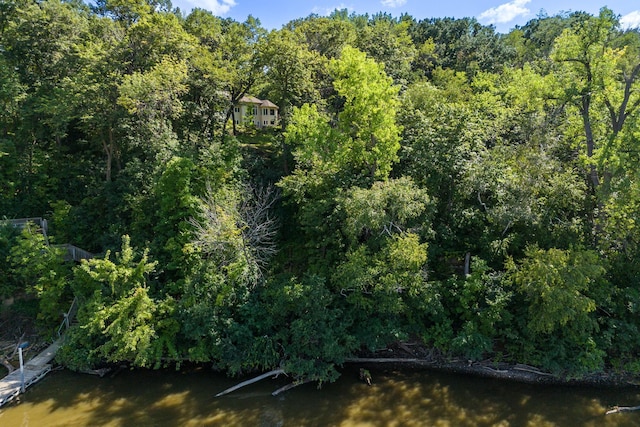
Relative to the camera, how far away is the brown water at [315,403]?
1323 cm

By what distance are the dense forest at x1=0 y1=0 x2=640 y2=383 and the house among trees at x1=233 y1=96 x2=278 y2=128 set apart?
1516 centimetres

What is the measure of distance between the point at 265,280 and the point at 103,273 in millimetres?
6454

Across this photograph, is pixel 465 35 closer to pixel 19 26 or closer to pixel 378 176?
pixel 378 176

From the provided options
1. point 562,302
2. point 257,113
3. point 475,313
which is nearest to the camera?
point 562,302

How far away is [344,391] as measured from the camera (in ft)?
48.6

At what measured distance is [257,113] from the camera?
3900 centimetres

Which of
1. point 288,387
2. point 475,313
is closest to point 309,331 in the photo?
point 288,387

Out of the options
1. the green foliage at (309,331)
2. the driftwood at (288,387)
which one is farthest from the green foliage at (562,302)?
the driftwood at (288,387)

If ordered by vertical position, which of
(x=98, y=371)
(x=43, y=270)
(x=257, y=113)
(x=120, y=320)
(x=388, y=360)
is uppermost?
(x=257, y=113)

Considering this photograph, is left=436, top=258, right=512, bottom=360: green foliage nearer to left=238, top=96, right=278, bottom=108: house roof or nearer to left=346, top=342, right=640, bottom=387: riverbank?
left=346, top=342, right=640, bottom=387: riverbank

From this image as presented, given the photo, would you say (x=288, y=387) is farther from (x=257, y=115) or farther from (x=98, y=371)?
(x=257, y=115)

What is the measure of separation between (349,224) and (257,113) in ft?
89.4

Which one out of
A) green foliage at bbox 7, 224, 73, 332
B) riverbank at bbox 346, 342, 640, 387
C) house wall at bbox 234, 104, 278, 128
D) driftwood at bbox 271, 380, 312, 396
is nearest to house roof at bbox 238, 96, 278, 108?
house wall at bbox 234, 104, 278, 128

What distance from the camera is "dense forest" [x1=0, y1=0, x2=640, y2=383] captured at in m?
14.7
